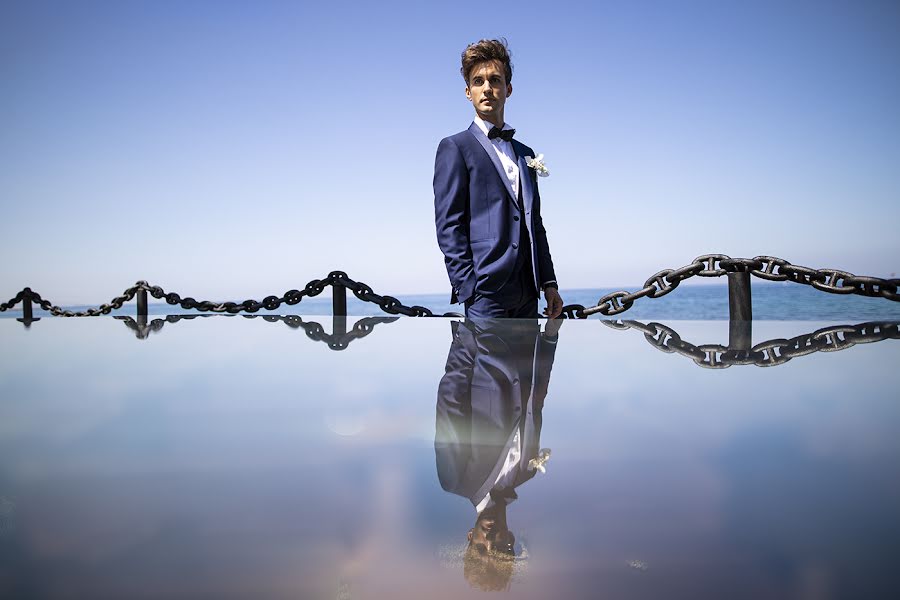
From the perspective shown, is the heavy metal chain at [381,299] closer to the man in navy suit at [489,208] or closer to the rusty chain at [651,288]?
the rusty chain at [651,288]

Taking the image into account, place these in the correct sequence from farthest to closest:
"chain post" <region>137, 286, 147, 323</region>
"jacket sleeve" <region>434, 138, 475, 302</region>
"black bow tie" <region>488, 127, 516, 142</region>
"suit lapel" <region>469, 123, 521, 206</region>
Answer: "chain post" <region>137, 286, 147, 323</region>, "black bow tie" <region>488, 127, 516, 142</region>, "suit lapel" <region>469, 123, 521, 206</region>, "jacket sleeve" <region>434, 138, 475, 302</region>

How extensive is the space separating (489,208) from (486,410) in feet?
5.64

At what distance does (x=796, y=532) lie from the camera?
43 centimetres

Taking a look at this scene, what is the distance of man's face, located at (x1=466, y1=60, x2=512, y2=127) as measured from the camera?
261cm

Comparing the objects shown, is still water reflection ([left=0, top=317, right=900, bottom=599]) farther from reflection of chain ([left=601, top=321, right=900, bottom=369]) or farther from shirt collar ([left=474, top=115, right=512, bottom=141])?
shirt collar ([left=474, top=115, right=512, bottom=141])

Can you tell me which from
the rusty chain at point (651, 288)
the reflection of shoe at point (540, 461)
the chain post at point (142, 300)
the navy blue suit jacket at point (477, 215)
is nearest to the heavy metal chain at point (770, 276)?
the rusty chain at point (651, 288)

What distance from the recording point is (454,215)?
2.38 m

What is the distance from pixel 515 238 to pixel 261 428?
1749 mm

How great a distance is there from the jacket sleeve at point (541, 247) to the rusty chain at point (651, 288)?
648 millimetres

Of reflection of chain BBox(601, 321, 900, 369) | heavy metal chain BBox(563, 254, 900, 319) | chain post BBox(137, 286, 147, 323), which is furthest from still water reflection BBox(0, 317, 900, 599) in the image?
chain post BBox(137, 286, 147, 323)

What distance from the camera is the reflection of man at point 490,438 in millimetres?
407

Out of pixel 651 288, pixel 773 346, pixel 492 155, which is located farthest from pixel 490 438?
pixel 651 288

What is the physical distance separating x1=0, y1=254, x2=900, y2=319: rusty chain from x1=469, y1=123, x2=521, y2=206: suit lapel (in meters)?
1.06

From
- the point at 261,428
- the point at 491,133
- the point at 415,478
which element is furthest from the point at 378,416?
the point at 491,133
